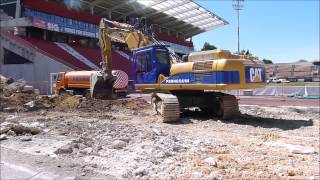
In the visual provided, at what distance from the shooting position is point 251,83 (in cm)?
1484

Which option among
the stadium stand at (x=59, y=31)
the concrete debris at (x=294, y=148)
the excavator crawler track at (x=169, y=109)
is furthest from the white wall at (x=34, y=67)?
the concrete debris at (x=294, y=148)

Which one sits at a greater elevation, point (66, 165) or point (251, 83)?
point (251, 83)

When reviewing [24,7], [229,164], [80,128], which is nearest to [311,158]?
[229,164]

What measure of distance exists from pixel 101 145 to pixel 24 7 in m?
36.3

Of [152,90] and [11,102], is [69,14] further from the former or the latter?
[152,90]

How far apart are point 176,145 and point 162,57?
727 cm

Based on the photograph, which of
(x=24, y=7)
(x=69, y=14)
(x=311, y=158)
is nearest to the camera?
(x=311, y=158)

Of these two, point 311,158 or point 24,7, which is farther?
point 24,7

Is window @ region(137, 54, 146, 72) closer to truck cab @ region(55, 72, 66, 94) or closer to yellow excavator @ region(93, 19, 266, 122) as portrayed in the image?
yellow excavator @ region(93, 19, 266, 122)

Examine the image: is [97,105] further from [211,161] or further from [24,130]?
→ [211,161]

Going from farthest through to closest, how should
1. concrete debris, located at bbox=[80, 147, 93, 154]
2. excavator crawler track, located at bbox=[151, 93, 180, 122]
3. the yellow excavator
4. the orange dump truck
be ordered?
the orange dump truck → excavator crawler track, located at bbox=[151, 93, 180, 122] → the yellow excavator → concrete debris, located at bbox=[80, 147, 93, 154]

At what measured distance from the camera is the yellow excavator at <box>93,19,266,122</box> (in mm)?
14422

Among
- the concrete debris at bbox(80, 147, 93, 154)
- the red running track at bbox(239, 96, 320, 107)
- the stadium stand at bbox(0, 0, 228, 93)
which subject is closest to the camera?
the concrete debris at bbox(80, 147, 93, 154)

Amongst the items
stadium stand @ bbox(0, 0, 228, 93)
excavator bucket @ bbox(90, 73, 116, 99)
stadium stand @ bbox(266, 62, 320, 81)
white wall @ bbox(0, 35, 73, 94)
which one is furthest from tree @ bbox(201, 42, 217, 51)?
excavator bucket @ bbox(90, 73, 116, 99)
